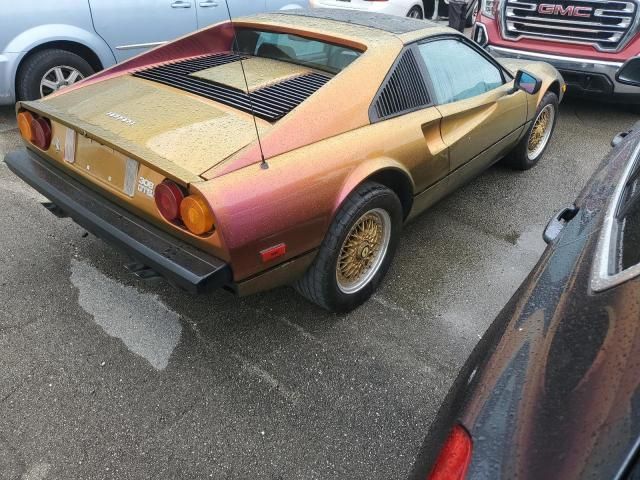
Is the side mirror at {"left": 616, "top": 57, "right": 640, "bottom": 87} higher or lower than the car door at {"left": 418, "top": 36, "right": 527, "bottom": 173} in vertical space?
higher

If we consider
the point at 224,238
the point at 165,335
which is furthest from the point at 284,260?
the point at 165,335

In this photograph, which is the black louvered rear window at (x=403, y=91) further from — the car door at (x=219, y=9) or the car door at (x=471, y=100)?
the car door at (x=219, y=9)

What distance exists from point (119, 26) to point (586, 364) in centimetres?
511

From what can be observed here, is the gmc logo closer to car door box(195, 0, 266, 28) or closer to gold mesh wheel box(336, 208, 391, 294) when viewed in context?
car door box(195, 0, 266, 28)

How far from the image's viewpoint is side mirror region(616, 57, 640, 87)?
287 centimetres

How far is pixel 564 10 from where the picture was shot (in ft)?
17.5

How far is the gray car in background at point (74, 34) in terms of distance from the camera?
442 cm

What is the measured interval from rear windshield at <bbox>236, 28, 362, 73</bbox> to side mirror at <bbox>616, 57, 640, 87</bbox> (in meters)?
1.53

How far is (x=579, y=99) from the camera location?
20.8 ft

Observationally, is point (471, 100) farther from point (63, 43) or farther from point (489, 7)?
point (63, 43)

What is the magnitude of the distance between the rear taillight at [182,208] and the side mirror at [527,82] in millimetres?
2650

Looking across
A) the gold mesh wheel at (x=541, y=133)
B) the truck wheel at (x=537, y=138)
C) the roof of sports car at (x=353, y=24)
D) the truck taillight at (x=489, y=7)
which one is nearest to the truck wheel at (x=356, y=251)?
the roof of sports car at (x=353, y=24)

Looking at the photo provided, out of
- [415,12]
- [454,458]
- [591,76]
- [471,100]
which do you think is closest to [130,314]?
[454,458]

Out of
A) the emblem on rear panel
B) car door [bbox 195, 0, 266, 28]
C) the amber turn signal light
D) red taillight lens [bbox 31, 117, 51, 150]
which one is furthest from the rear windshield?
car door [bbox 195, 0, 266, 28]
